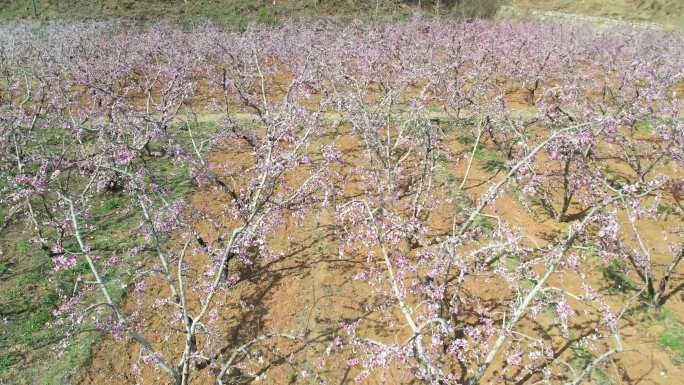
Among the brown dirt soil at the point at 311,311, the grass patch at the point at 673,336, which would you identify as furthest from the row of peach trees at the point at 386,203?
the grass patch at the point at 673,336

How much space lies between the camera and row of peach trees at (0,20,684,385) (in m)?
5.97

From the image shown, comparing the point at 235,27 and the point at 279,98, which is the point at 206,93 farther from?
the point at 235,27

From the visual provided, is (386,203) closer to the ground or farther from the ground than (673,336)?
farther from the ground

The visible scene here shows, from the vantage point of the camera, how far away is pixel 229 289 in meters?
8.73

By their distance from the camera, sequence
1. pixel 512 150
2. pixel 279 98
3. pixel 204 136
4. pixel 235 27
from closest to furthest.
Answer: pixel 512 150 < pixel 204 136 < pixel 279 98 < pixel 235 27

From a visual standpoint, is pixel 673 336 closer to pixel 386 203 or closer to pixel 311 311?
pixel 386 203

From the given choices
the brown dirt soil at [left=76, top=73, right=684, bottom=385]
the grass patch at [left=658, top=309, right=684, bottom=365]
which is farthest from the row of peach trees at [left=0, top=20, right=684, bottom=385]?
the grass patch at [left=658, top=309, right=684, bottom=365]

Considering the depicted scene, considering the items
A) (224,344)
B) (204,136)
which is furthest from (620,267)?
Answer: (204,136)

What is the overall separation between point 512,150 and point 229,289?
31.9 ft

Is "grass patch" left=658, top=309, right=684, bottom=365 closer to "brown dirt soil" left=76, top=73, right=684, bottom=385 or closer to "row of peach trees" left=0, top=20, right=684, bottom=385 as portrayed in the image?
"brown dirt soil" left=76, top=73, right=684, bottom=385

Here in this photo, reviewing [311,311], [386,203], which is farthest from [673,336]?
[311,311]

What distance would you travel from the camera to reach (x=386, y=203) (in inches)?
400

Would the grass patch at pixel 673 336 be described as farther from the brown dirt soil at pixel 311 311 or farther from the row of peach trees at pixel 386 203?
the row of peach trees at pixel 386 203

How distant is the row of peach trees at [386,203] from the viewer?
5.97 metres
